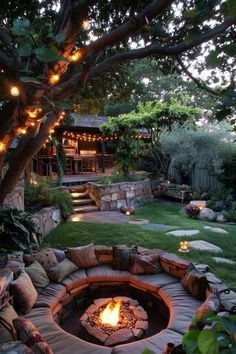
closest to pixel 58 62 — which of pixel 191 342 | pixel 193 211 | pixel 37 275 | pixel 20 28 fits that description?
pixel 20 28

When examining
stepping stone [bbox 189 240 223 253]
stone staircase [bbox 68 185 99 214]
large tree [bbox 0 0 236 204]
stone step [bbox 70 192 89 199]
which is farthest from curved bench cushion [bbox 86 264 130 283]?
stone step [bbox 70 192 89 199]

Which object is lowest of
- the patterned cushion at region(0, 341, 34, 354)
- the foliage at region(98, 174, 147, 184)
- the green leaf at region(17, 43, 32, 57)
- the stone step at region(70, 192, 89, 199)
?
the patterned cushion at region(0, 341, 34, 354)

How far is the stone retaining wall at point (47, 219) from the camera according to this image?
6786mm

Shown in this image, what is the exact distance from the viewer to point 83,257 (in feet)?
15.8

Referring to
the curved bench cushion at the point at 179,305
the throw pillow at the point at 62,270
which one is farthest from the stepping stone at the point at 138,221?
the curved bench cushion at the point at 179,305

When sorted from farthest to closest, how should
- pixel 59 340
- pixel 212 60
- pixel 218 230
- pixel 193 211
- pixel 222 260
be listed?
pixel 193 211 → pixel 218 230 → pixel 222 260 → pixel 59 340 → pixel 212 60

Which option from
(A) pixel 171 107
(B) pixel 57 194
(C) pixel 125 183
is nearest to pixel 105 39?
(B) pixel 57 194

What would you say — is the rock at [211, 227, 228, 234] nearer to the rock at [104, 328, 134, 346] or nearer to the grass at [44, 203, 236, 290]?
the grass at [44, 203, 236, 290]

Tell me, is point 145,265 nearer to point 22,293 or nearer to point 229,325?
point 22,293

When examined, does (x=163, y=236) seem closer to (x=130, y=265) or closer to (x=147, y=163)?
(x=130, y=265)

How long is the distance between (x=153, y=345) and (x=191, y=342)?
266 cm

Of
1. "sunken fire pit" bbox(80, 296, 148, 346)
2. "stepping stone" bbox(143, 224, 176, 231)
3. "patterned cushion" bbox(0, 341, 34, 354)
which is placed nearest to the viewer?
"patterned cushion" bbox(0, 341, 34, 354)

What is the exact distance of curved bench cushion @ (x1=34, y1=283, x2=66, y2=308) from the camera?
374cm

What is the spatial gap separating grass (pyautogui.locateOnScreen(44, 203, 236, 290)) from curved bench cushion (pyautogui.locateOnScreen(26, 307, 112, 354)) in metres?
2.49
